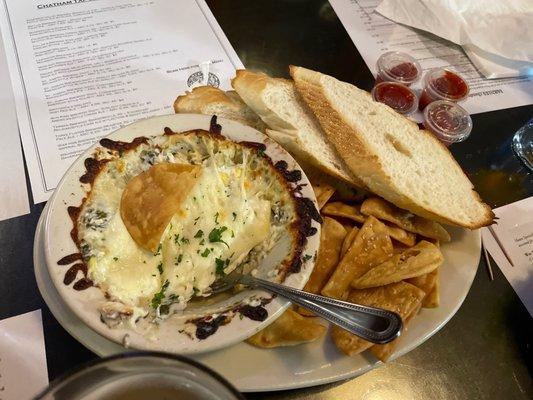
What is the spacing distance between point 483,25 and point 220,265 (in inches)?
67.1

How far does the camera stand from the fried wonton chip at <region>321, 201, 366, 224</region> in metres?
1.17

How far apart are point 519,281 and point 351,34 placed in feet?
3.89

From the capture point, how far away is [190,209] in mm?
976

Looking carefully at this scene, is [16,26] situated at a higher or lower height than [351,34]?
higher

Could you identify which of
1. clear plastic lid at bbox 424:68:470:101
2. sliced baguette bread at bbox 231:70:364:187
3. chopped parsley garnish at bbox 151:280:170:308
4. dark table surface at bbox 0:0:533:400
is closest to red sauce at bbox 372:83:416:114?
clear plastic lid at bbox 424:68:470:101

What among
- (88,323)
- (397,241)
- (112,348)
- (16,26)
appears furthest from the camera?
(16,26)

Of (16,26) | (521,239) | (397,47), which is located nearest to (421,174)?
(521,239)

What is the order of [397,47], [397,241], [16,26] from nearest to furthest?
[397,241], [16,26], [397,47]

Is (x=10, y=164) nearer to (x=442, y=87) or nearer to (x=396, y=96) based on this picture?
(x=396, y=96)

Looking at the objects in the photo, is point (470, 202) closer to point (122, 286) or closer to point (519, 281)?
point (519, 281)

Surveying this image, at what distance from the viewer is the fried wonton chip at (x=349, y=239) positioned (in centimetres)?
110

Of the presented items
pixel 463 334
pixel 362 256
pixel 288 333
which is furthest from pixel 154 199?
pixel 463 334

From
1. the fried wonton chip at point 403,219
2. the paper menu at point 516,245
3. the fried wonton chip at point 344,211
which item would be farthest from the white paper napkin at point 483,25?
the fried wonton chip at point 344,211

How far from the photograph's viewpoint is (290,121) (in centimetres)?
129
